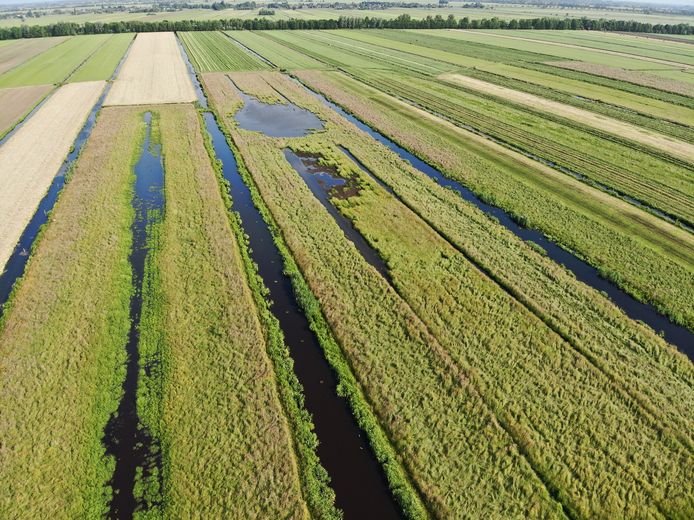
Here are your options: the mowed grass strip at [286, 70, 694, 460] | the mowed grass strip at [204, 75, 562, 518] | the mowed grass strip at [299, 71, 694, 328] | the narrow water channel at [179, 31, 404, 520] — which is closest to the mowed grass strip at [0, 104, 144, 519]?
the narrow water channel at [179, 31, 404, 520]

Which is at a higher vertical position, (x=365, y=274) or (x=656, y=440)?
(x=365, y=274)

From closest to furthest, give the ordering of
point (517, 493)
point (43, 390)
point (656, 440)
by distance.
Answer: point (517, 493)
point (656, 440)
point (43, 390)

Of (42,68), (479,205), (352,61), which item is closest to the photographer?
(479,205)

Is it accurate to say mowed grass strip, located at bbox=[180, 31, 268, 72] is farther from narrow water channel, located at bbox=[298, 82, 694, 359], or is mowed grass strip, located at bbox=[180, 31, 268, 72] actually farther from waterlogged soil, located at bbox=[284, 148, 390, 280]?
narrow water channel, located at bbox=[298, 82, 694, 359]

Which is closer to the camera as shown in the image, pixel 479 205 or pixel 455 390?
pixel 455 390

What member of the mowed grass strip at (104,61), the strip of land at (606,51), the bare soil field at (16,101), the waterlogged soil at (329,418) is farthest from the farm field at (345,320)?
the strip of land at (606,51)

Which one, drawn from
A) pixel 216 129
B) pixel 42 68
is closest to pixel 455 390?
pixel 216 129

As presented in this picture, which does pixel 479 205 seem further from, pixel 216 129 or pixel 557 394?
pixel 216 129

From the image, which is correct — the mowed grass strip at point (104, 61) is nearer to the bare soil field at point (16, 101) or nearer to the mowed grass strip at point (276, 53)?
the bare soil field at point (16, 101)
